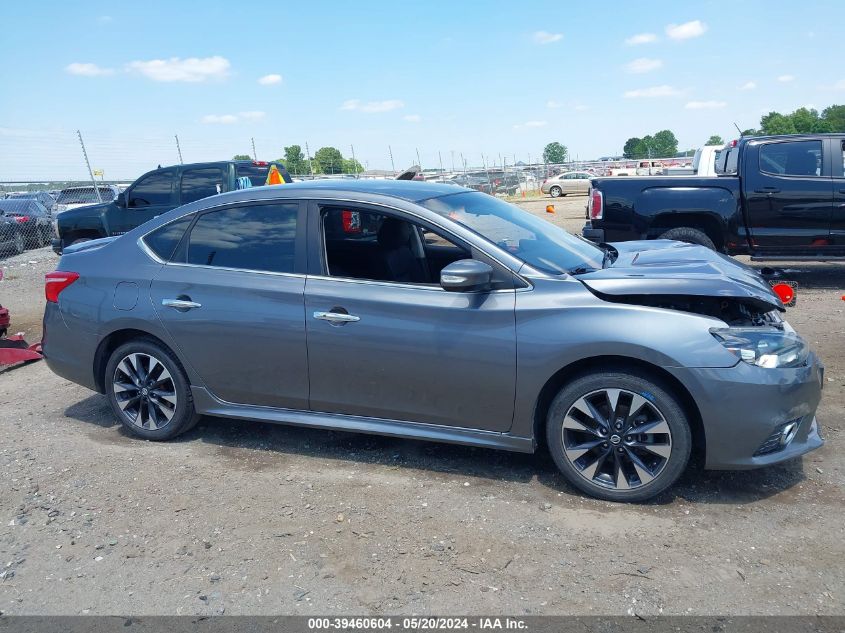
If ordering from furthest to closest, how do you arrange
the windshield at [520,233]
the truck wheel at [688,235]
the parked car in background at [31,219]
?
the parked car in background at [31,219] < the truck wheel at [688,235] < the windshield at [520,233]

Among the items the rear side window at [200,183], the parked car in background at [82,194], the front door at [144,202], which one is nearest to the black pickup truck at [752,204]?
the rear side window at [200,183]

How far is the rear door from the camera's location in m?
8.64

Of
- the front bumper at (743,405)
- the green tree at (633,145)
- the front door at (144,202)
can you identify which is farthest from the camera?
the green tree at (633,145)

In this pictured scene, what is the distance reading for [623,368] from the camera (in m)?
3.62

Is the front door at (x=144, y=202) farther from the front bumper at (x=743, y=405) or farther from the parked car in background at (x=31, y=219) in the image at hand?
the front bumper at (x=743, y=405)

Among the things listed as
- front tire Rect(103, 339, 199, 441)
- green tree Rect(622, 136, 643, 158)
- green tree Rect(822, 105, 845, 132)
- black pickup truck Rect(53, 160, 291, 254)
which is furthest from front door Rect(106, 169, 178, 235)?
green tree Rect(622, 136, 643, 158)

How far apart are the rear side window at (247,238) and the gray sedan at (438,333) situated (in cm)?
1

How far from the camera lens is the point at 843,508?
3.55 meters

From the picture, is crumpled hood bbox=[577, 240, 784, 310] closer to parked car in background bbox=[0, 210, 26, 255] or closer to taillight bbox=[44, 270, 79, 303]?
taillight bbox=[44, 270, 79, 303]

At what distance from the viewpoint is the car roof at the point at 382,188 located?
Answer: 4.30m

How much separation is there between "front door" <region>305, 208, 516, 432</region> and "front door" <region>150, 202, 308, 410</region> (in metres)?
0.15

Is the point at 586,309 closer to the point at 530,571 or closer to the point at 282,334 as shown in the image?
the point at 530,571

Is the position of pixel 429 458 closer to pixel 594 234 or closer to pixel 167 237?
pixel 167 237

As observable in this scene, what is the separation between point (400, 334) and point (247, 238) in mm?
1314
